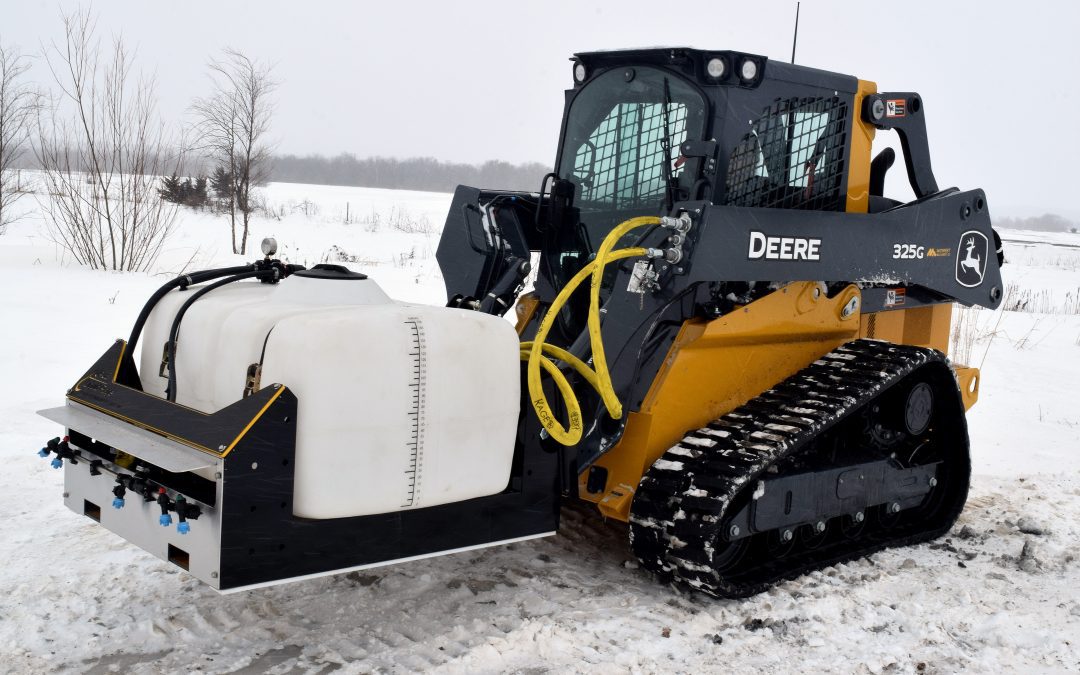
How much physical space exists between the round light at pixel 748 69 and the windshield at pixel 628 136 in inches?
8.7

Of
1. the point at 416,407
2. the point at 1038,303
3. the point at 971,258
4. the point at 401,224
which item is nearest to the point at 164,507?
the point at 416,407

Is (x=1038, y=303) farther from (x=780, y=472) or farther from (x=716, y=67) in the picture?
(x=716, y=67)

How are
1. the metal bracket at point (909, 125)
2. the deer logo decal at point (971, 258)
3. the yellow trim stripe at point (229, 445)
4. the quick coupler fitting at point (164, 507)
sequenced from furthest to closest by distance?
the deer logo decal at point (971, 258) < the metal bracket at point (909, 125) < the quick coupler fitting at point (164, 507) < the yellow trim stripe at point (229, 445)

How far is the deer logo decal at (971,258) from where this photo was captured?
5398 mm

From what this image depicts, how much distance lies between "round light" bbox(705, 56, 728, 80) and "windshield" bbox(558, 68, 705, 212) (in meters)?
0.12

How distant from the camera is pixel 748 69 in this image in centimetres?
450

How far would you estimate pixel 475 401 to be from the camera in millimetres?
3654

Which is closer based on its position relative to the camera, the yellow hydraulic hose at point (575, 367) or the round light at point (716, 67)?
the yellow hydraulic hose at point (575, 367)

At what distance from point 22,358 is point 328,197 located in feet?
102

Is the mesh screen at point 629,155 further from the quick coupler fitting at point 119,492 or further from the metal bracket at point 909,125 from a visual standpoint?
the quick coupler fitting at point 119,492

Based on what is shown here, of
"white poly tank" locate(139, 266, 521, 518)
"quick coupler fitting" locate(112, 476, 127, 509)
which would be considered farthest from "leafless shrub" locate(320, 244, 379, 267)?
"quick coupler fitting" locate(112, 476, 127, 509)

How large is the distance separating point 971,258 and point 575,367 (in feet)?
8.62

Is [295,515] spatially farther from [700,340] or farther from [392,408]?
[700,340]

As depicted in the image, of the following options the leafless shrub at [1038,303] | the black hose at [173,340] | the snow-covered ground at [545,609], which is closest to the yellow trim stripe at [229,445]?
the black hose at [173,340]
